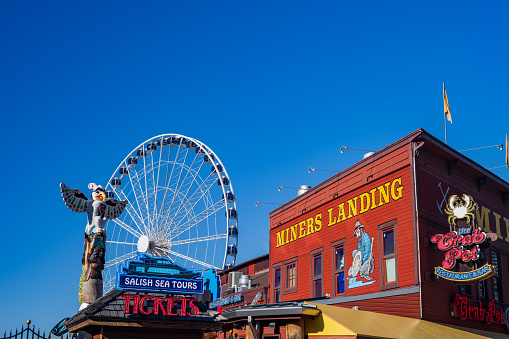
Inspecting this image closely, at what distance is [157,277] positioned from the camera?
22.1 m

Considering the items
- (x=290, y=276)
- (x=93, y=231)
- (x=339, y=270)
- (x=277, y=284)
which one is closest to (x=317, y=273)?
(x=339, y=270)

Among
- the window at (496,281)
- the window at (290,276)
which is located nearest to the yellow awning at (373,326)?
the window at (496,281)

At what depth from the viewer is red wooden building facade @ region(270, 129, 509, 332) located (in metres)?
23.0

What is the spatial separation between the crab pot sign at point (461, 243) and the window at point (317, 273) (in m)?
7.51

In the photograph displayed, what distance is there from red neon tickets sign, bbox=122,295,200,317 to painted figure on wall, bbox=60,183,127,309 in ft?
13.3

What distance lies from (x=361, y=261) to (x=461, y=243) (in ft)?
17.2

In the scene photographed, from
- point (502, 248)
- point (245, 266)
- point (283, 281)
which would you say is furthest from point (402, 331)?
point (245, 266)

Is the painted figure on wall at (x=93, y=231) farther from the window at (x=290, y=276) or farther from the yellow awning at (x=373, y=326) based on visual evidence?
the yellow awning at (x=373, y=326)

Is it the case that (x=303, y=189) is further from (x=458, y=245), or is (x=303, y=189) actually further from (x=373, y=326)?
(x=373, y=326)

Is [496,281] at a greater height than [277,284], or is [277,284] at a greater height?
[277,284]

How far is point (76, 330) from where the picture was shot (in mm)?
22234

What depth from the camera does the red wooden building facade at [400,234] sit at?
2297cm

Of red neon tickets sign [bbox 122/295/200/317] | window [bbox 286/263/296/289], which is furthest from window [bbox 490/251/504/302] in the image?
red neon tickets sign [bbox 122/295/200/317]

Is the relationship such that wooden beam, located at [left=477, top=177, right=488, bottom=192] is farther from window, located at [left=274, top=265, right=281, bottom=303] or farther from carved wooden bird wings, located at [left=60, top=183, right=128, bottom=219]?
carved wooden bird wings, located at [left=60, top=183, right=128, bottom=219]
